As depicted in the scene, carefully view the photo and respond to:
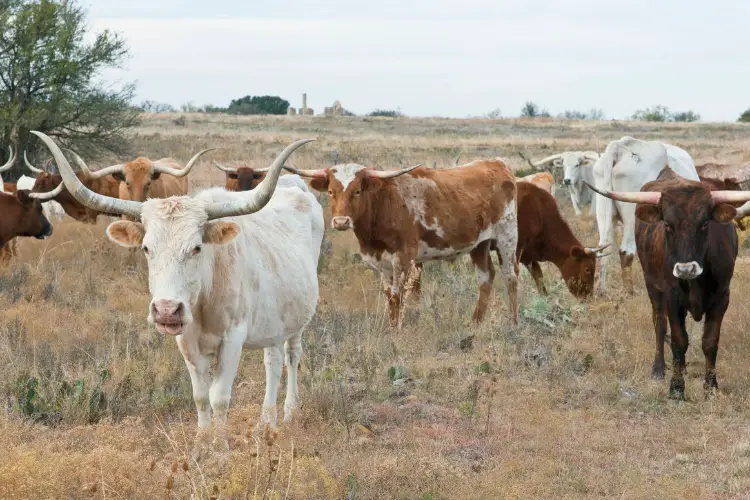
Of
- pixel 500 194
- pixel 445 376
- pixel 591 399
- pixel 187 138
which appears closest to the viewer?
pixel 591 399

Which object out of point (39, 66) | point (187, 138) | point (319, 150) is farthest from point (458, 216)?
point (187, 138)

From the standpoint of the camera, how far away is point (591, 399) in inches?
289

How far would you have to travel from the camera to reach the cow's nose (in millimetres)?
4793

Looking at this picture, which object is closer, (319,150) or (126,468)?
(126,468)

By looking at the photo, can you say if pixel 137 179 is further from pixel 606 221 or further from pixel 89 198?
pixel 89 198

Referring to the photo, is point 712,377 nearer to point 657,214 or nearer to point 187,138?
point 657,214

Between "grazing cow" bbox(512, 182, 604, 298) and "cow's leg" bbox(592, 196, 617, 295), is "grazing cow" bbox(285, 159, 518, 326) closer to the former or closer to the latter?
"grazing cow" bbox(512, 182, 604, 298)

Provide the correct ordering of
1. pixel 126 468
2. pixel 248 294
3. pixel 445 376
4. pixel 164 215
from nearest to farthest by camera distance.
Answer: pixel 126 468, pixel 164 215, pixel 248 294, pixel 445 376

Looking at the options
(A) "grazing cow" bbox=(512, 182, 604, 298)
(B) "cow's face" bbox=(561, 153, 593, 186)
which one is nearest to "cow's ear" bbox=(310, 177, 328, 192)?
(A) "grazing cow" bbox=(512, 182, 604, 298)

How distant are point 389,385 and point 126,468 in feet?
10.4

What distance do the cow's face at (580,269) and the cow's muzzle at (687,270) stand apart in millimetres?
4758

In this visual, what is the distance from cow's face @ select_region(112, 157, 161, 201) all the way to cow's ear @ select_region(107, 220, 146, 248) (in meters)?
8.11

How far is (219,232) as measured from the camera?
5223 mm

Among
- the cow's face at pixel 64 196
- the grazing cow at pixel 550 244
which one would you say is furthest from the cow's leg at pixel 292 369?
the cow's face at pixel 64 196
